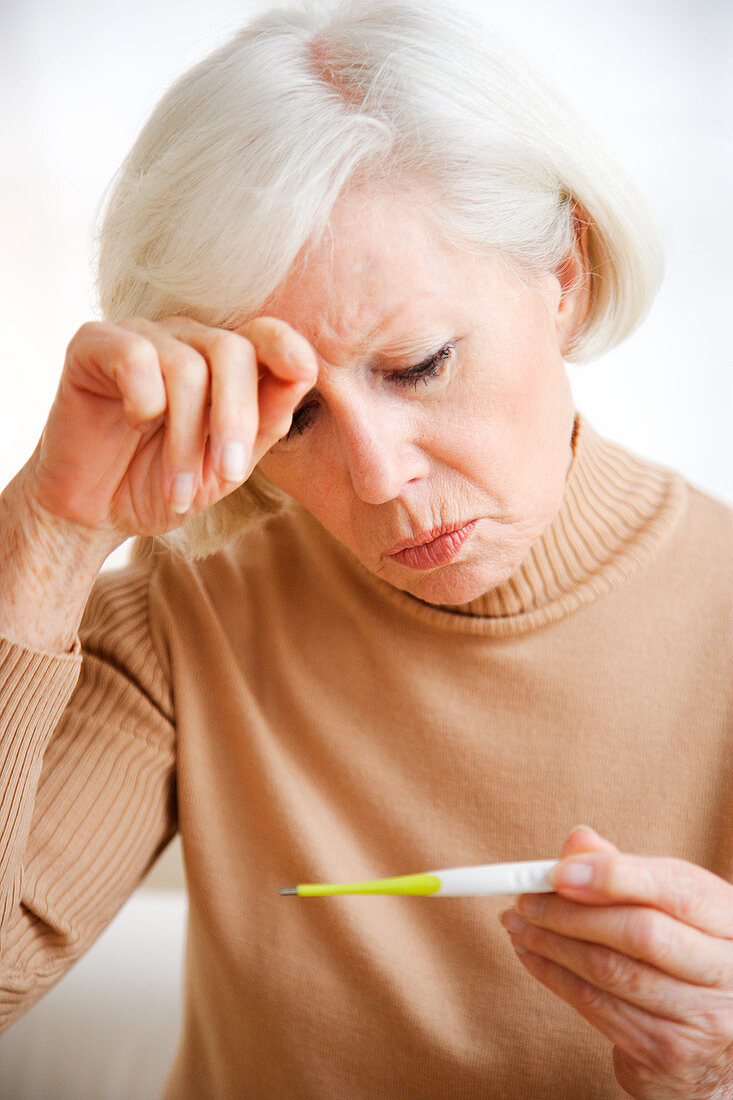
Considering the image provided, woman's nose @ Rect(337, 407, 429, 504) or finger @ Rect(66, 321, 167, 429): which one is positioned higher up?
finger @ Rect(66, 321, 167, 429)

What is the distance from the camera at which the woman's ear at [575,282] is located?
3.54 feet

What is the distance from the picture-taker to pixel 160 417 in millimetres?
944

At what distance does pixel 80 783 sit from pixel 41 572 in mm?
294

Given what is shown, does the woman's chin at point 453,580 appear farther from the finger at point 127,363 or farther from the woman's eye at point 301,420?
the finger at point 127,363

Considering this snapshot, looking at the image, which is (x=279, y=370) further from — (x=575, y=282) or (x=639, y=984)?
(x=639, y=984)

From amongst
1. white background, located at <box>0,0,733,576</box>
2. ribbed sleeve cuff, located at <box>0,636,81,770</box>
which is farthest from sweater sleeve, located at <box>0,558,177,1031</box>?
white background, located at <box>0,0,733,576</box>

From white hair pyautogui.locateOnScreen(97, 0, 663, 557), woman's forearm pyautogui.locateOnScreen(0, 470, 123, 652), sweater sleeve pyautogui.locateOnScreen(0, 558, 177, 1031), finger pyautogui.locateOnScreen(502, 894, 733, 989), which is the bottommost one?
sweater sleeve pyautogui.locateOnScreen(0, 558, 177, 1031)

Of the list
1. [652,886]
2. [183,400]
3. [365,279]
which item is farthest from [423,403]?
[652,886]

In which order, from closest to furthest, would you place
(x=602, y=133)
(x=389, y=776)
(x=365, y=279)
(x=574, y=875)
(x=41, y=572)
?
(x=574, y=875)
(x=365, y=279)
(x=41, y=572)
(x=389, y=776)
(x=602, y=133)

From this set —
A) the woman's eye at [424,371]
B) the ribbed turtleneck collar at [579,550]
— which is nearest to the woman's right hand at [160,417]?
the woman's eye at [424,371]

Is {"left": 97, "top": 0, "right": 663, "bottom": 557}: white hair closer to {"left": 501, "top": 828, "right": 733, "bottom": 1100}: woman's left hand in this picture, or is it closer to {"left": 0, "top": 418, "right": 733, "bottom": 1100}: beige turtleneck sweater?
{"left": 0, "top": 418, "right": 733, "bottom": 1100}: beige turtleneck sweater

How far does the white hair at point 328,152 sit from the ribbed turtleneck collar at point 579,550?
294 mm

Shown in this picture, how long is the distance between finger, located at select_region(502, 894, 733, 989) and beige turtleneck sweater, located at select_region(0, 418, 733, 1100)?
1.04ft

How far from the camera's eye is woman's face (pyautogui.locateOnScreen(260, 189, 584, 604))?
0.87 metres
